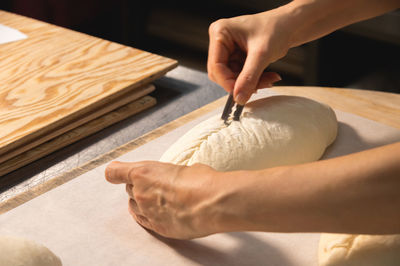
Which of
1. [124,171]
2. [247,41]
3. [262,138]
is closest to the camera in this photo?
[124,171]

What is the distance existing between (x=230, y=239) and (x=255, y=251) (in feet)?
0.20

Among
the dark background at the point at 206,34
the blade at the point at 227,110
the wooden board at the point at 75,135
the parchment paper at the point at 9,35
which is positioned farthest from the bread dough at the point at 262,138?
the dark background at the point at 206,34

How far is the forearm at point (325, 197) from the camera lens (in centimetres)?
72

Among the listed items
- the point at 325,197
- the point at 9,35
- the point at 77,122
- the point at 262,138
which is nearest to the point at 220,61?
the point at 262,138

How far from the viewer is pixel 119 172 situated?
0.96 meters

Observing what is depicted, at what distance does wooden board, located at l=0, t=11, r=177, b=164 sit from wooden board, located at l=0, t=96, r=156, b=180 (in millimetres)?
19

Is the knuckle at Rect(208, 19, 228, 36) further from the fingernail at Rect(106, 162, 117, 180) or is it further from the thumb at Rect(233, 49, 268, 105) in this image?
the fingernail at Rect(106, 162, 117, 180)

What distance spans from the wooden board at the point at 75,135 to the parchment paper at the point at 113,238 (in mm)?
130

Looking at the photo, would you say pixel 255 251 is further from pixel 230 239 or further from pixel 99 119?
pixel 99 119

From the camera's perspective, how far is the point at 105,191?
1.15 meters

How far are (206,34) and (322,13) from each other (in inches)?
86.2

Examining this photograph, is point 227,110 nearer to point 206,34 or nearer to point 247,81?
point 247,81

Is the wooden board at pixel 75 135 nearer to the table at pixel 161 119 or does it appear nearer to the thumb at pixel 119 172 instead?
the table at pixel 161 119

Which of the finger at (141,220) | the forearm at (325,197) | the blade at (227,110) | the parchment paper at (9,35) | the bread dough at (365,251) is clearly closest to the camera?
the forearm at (325,197)
